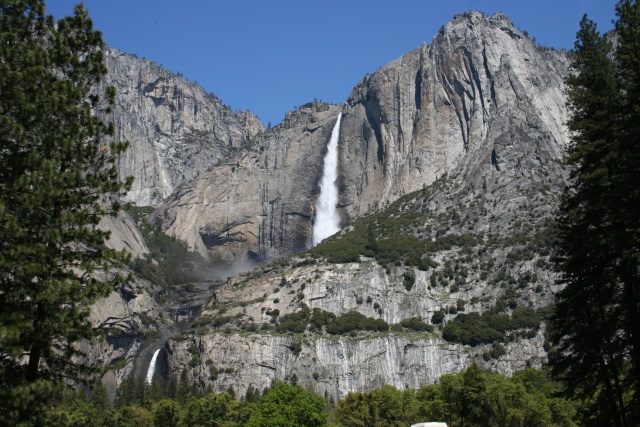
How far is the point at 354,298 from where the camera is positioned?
149000 mm

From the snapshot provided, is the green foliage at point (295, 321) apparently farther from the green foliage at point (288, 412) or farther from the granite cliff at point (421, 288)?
the green foliage at point (288, 412)

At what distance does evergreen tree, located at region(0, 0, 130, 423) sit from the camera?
22984 mm

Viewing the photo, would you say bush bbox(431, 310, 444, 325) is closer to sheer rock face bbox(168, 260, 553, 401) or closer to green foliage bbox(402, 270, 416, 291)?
sheer rock face bbox(168, 260, 553, 401)

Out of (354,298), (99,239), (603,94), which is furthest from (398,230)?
(99,239)

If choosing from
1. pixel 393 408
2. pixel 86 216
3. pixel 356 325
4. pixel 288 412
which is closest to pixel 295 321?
pixel 356 325

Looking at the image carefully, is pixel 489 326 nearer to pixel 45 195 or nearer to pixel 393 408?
pixel 393 408

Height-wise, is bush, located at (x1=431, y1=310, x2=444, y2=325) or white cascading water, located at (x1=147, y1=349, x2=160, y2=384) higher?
bush, located at (x1=431, y1=310, x2=444, y2=325)

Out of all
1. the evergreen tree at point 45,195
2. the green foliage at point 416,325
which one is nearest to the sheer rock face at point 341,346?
the green foliage at point 416,325

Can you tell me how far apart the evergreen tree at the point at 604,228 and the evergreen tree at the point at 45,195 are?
21.0 m

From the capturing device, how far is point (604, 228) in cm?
3209

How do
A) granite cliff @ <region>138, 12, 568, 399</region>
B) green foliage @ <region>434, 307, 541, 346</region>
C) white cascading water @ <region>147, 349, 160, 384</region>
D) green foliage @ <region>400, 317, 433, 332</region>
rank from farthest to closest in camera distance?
1. white cascading water @ <region>147, 349, 160, 384</region>
2. green foliage @ <region>400, 317, 433, 332</region>
3. granite cliff @ <region>138, 12, 568, 399</region>
4. green foliage @ <region>434, 307, 541, 346</region>

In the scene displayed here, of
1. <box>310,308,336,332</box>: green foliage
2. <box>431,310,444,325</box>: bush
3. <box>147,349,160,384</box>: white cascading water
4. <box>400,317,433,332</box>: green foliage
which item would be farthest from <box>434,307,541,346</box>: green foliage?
<box>147,349,160,384</box>: white cascading water

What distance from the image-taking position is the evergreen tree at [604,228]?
100 feet

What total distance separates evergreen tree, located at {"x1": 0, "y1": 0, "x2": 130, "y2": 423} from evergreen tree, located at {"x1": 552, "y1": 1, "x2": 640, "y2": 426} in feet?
68.8
